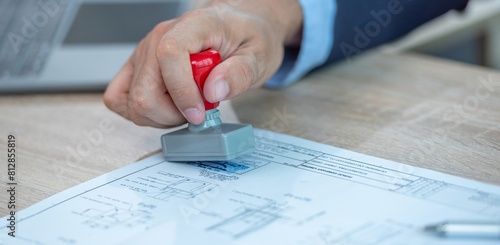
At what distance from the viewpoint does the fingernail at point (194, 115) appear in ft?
2.07

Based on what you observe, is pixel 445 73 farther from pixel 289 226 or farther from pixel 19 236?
pixel 19 236

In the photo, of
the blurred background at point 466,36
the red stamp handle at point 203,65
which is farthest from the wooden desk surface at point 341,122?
the blurred background at point 466,36

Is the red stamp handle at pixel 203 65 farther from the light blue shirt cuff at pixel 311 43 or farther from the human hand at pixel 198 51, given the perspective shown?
the light blue shirt cuff at pixel 311 43

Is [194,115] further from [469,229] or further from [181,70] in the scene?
[469,229]

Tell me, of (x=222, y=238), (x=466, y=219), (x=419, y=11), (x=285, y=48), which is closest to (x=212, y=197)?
(x=222, y=238)

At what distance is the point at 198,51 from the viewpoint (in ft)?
2.14

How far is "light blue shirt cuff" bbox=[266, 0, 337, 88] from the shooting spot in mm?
822

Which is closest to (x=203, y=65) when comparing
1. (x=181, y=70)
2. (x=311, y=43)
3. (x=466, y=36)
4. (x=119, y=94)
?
(x=181, y=70)

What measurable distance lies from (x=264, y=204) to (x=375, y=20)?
0.41m

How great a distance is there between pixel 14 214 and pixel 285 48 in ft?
1.38

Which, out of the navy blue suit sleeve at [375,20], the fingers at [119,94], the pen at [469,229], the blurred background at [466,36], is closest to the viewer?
the pen at [469,229]

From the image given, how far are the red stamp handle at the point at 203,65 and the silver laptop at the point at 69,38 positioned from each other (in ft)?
0.90

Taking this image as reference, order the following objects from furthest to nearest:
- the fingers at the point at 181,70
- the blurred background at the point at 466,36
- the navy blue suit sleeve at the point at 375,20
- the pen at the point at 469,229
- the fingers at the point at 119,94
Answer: the blurred background at the point at 466,36 < the navy blue suit sleeve at the point at 375,20 < the fingers at the point at 119,94 < the fingers at the point at 181,70 < the pen at the point at 469,229

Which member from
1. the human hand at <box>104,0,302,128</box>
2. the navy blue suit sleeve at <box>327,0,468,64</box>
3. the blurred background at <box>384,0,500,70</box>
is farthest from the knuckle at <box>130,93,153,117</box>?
the blurred background at <box>384,0,500,70</box>
